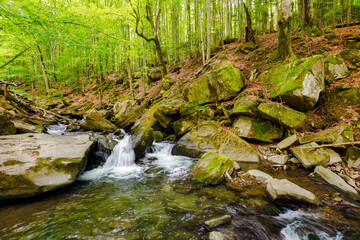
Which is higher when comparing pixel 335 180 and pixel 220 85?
pixel 220 85

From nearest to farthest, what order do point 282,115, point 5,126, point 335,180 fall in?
point 335,180, point 282,115, point 5,126

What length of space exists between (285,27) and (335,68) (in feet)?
9.51

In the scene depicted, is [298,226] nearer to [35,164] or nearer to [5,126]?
[35,164]

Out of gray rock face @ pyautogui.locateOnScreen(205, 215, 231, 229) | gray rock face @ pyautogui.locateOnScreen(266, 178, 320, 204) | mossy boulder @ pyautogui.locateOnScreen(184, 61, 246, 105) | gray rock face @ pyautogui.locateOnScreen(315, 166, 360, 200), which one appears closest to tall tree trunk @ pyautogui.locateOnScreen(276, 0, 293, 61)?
mossy boulder @ pyautogui.locateOnScreen(184, 61, 246, 105)

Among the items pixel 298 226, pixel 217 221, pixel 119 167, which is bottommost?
pixel 119 167

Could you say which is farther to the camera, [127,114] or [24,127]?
[127,114]

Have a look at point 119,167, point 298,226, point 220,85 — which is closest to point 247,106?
point 220,85

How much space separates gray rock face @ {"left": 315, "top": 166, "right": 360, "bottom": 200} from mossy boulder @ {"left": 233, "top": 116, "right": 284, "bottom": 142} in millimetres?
2082

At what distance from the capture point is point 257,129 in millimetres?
7047

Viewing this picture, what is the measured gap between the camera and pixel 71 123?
13.1 meters

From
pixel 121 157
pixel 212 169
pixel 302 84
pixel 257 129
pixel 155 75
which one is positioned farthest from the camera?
pixel 155 75

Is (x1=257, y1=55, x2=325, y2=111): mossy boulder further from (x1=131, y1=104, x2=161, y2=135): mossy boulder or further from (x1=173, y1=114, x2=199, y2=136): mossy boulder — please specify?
(x1=131, y1=104, x2=161, y2=135): mossy boulder

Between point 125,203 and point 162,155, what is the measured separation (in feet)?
13.4

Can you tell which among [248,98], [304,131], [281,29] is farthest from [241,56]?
[304,131]
